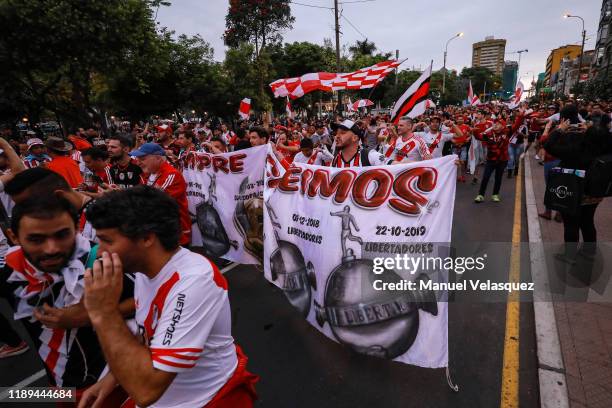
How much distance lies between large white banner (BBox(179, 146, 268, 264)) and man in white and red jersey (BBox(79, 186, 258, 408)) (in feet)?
9.59

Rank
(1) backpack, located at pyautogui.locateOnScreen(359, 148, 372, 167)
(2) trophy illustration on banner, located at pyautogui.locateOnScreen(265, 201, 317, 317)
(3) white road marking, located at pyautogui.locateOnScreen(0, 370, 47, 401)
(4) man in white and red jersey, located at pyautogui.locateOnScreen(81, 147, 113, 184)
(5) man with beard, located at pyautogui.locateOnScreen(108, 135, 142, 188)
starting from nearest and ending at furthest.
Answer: (3) white road marking, located at pyautogui.locateOnScreen(0, 370, 47, 401) → (2) trophy illustration on banner, located at pyautogui.locateOnScreen(265, 201, 317, 317) → (1) backpack, located at pyautogui.locateOnScreen(359, 148, 372, 167) → (5) man with beard, located at pyautogui.locateOnScreen(108, 135, 142, 188) → (4) man in white and red jersey, located at pyautogui.locateOnScreen(81, 147, 113, 184)

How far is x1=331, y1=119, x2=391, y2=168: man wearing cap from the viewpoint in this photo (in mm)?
4188

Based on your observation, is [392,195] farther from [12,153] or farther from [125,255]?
[12,153]

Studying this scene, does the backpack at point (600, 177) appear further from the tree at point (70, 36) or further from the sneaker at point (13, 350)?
the tree at point (70, 36)

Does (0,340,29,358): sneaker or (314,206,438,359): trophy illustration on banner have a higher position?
(314,206,438,359): trophy illustration on banner

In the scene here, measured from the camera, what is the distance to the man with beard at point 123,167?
189 inches

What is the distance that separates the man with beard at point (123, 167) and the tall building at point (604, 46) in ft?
184

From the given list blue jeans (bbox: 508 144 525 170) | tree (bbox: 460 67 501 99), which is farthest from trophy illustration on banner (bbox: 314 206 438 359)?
tree (bbox: 460 67 501 99)

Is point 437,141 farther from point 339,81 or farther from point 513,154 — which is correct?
point 339,81

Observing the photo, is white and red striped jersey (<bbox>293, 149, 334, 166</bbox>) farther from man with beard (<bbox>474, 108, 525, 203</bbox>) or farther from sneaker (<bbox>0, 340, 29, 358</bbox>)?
sneaker (<bbox>0, 340, 29, 358</bbox>)

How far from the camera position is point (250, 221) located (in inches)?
185

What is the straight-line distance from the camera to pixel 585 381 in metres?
2.71

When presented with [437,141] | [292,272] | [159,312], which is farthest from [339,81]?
[159,312]

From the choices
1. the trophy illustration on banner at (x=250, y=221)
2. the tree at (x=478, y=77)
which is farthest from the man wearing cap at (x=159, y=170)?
the tree at (x=478, y=77)
